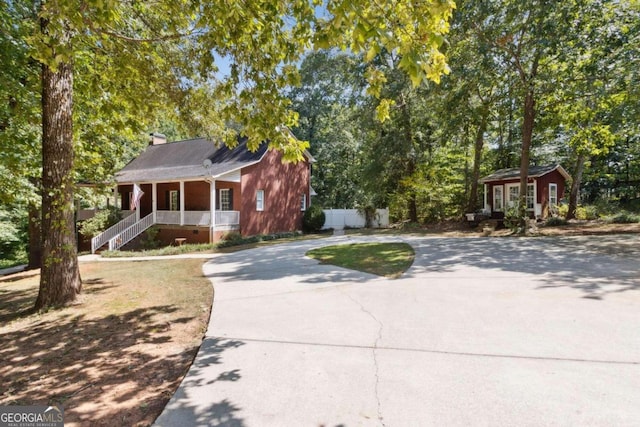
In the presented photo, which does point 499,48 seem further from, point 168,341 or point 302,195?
point 168,341

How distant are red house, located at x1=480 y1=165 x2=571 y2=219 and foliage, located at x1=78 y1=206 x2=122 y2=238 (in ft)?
71.4

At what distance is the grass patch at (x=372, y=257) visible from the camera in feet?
27.7

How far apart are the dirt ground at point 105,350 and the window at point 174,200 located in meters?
13.1

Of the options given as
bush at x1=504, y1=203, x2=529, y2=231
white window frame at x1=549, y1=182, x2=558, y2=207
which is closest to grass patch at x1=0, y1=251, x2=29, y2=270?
bush at x1=504, y1=203, x2=529, y2=231

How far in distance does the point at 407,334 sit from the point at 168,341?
3.07 m

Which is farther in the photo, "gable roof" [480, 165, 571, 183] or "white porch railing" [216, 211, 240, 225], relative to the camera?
"gable roof" [480, 165, 571, 183]

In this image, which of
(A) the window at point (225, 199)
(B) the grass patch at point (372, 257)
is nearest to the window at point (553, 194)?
(B) the grass patch at point (372, 257)

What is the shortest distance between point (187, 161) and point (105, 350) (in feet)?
60.3

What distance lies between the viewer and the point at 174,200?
20562mm

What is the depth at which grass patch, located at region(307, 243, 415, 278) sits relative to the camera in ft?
27.7

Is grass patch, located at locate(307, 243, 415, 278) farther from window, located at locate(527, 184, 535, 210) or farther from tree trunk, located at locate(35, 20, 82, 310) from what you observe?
window, located at locate(527, 184, 535, 210)

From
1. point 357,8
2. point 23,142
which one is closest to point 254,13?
point 357,8

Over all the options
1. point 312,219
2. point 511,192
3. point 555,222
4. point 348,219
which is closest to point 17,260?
point 312,219

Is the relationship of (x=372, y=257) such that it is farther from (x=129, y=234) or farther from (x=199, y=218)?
(x=129, y=234)
